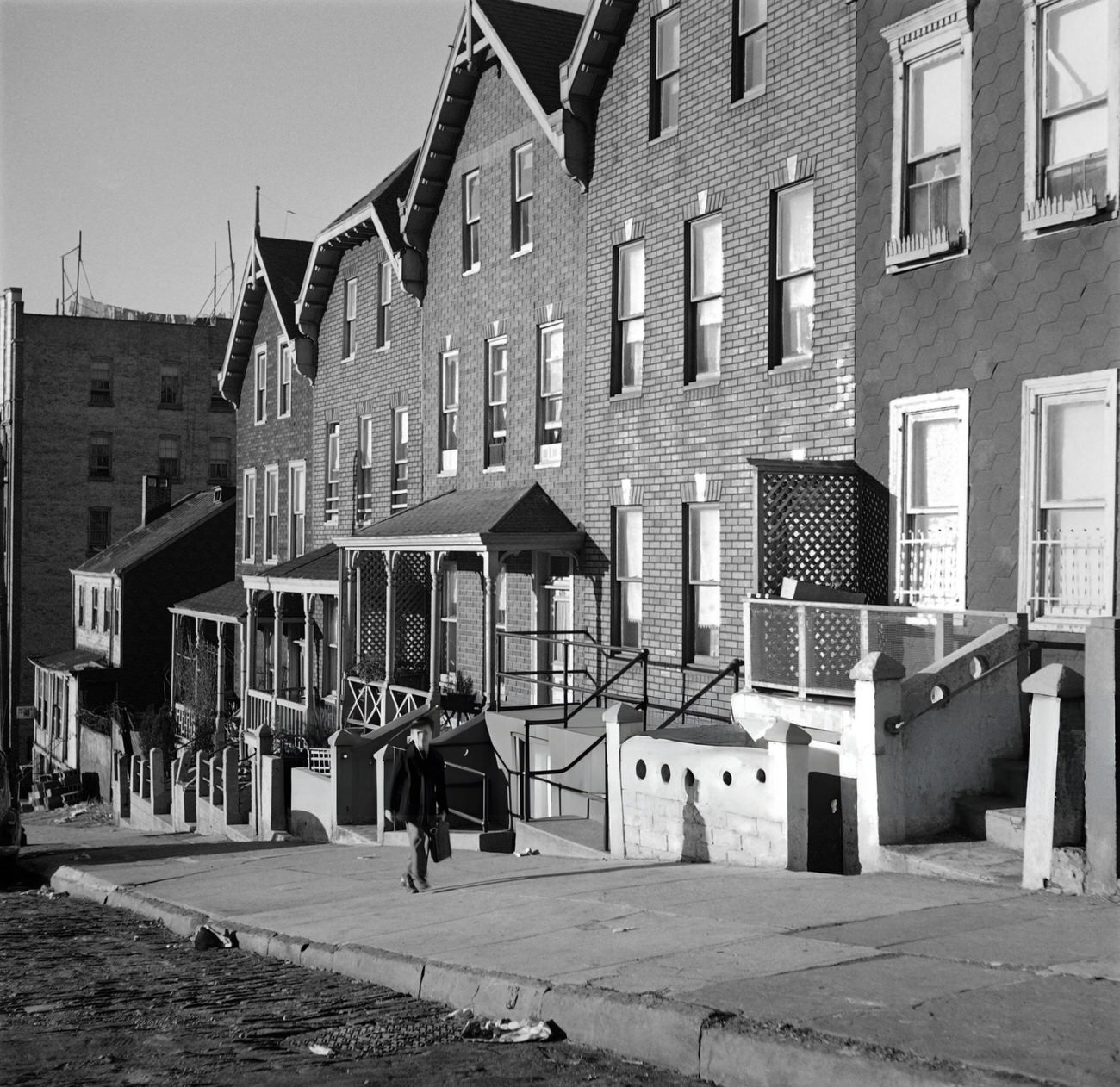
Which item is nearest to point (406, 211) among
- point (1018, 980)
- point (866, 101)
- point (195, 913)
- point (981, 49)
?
point (866, 101)

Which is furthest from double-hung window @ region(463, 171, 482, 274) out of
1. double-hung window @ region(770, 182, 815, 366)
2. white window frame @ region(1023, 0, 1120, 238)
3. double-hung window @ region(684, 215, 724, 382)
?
white window frame @ region(1023, 0, 1120, 238)

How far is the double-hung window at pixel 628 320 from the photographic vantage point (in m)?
18.7

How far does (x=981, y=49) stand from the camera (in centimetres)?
1284

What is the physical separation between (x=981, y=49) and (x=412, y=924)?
9631mm

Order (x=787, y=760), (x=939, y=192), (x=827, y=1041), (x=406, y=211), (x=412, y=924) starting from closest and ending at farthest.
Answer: (x=827, y=1041), (x=412, y=924), (x=787, y=760), (x=939, y=192), (x=406, y=211)

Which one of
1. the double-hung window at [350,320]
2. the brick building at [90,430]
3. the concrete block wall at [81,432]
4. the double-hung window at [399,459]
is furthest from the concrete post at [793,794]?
the concrete block wall at [81,432]

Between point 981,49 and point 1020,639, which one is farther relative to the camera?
point 981,49

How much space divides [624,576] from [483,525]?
2342 millimetres

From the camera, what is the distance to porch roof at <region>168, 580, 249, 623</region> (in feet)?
110

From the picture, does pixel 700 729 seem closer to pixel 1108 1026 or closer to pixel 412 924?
pixel 412 924

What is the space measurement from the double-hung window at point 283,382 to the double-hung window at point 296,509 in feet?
5.16

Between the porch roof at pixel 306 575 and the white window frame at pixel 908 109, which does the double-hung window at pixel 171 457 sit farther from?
the white window frame at pixel 908 109

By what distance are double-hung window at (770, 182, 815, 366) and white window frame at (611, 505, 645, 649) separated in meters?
3.79

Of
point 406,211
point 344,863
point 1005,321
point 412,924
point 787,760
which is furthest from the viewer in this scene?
point 406,211
